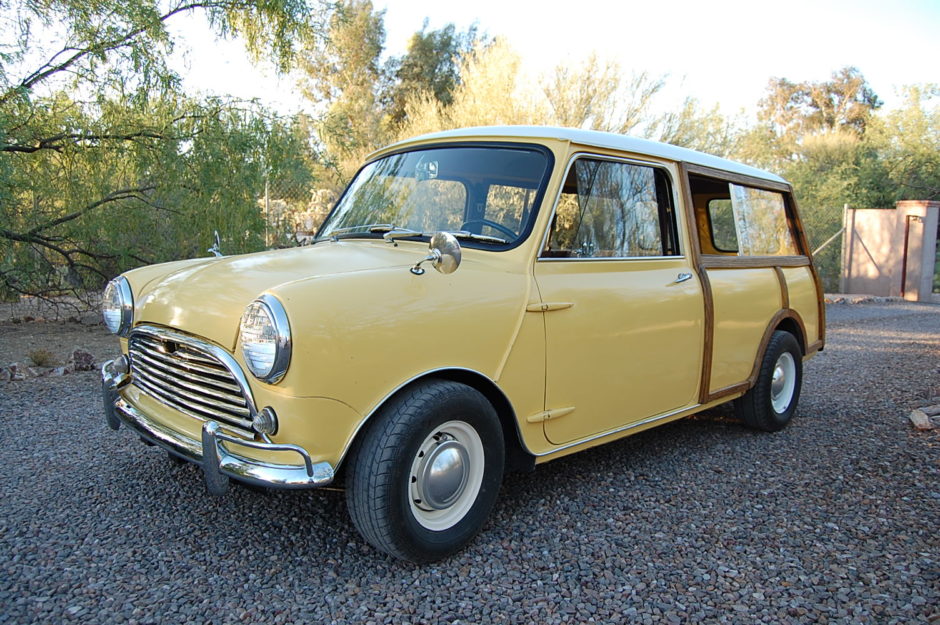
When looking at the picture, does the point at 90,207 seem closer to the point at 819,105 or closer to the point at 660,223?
the point at 660,223

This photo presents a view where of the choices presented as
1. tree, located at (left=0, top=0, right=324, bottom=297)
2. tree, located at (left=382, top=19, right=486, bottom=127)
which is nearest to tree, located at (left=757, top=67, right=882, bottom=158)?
tree, located at (left=382, top=19, right=486, bottom=127)

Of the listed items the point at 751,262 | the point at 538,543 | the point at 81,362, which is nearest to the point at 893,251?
the point at 751,262

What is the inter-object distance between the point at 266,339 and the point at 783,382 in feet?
12.7

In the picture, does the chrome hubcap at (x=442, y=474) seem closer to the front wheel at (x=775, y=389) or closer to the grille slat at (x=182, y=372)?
the grille slat at (x=182, y=372)

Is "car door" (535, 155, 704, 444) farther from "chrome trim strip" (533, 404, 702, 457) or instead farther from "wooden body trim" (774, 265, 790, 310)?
"wooden body trim" (774, 265, 790, 310)

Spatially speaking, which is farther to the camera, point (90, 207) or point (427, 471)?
point (90, 207)

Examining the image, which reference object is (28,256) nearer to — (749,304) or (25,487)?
(25,487)

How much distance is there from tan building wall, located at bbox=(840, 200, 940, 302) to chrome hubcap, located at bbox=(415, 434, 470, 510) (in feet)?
47.5

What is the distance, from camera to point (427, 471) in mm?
2613

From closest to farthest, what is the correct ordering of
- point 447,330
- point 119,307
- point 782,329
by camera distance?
point 447,330, point 119,307, point 782,329

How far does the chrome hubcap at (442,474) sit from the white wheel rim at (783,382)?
2.89m

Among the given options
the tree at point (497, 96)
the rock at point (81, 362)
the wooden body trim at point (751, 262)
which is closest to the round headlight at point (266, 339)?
the wooden body trim at point (751, 262)

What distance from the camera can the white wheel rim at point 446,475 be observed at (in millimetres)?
2604

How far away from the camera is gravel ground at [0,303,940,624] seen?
240cm
